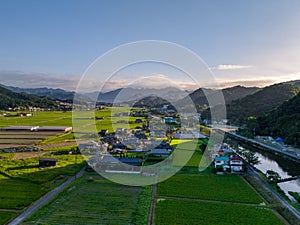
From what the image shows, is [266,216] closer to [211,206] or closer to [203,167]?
[211,206]

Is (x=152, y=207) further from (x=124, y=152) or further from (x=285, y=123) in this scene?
(x=285, y=123)

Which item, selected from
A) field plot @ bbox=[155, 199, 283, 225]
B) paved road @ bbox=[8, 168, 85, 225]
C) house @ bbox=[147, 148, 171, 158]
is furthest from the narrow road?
house @ bbox=[147, 148, 171, 158]

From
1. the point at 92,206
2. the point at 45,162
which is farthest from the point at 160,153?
the point at 92,206

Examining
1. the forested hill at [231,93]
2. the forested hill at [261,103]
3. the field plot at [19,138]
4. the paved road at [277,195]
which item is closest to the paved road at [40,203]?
the paved road at [277,195]

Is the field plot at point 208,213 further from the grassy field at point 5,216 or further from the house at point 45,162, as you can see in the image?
the house at point 45,162

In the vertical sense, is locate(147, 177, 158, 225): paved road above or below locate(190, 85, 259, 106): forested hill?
below

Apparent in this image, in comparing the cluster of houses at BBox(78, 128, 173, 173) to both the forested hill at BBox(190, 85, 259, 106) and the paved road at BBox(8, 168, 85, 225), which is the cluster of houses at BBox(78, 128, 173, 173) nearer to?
the paved road at BBox(8, 168, 85, 225)
